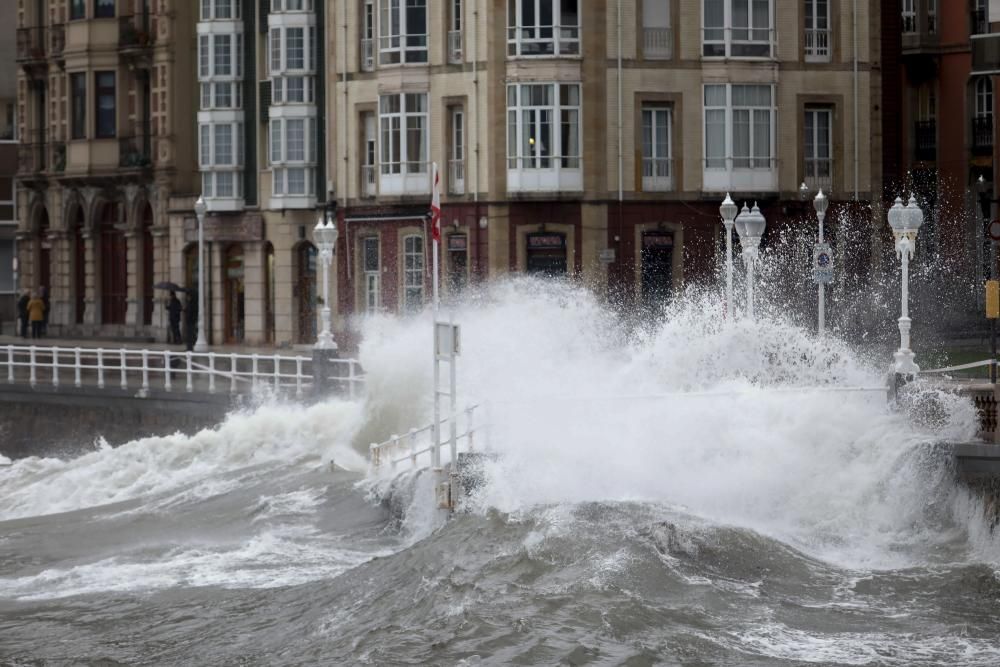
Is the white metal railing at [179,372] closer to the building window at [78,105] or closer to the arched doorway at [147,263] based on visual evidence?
the arched doorway at [147,263]

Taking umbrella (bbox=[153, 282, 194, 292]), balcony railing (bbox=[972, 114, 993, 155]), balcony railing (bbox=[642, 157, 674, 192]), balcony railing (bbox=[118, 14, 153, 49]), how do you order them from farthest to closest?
balcony railing (bbox=[118, 14, 153, 49]) < balcony railing (bbox=[972, 114, 993, 155]) < umbrella (bbox=[153, 282, 194, 292]) < balcony railing (bbox=[642, 157, 674, 192])

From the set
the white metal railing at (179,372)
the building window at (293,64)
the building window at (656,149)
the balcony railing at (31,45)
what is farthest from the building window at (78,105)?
the building window at (656,149)

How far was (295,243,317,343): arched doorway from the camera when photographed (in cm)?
6184

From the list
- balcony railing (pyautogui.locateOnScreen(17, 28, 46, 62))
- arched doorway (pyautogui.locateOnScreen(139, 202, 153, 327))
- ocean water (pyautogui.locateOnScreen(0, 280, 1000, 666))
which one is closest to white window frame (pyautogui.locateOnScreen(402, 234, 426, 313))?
arched doorway (pyautogui.locateOnScreen(139, 202, 153, 327))

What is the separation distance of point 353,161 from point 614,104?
746 centimetres

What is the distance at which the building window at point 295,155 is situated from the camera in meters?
60.8

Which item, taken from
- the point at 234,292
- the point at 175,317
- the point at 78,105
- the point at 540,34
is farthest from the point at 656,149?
the point at 78,105

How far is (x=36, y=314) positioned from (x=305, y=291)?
11200 mm

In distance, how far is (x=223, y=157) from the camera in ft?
208

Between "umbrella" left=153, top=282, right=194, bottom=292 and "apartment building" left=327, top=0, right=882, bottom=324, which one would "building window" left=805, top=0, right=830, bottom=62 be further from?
"umbrella" left=153, top=282, right=194, bottom=292

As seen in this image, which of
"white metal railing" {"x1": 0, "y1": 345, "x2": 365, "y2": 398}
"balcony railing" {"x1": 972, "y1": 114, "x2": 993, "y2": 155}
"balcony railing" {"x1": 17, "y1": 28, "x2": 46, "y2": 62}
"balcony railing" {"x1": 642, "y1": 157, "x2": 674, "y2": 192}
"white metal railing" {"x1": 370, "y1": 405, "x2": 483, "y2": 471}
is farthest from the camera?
"balcony railing" {"x1": 17, "y1": 28, "x2": 46, "y2": 62}

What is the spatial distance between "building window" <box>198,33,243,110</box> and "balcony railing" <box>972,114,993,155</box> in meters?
20.8

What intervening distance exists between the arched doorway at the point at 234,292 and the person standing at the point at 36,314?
7714mm

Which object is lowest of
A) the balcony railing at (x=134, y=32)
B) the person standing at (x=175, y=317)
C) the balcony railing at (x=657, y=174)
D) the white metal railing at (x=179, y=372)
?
the white metal railing at (x=179, y=372)
